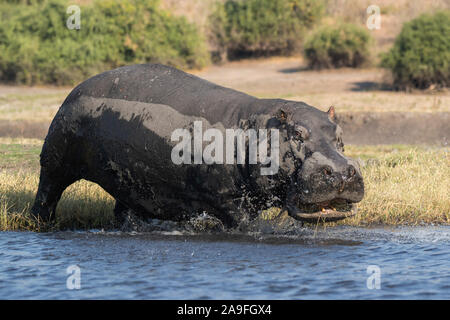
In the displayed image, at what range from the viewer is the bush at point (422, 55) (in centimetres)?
2086

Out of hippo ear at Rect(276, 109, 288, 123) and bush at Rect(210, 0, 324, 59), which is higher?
bush at Rect(210, 0, 324, 59)

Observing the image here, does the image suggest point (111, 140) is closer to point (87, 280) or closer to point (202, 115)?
point (202, 115)

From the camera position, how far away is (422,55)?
21250mm

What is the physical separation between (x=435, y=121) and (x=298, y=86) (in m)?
5.29

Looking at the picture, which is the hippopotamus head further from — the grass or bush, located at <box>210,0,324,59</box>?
bush, located at <box>210,0,324,59</box>

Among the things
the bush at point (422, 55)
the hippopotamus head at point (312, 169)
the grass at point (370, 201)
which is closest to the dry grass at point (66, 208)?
the grass at point (370, 201)

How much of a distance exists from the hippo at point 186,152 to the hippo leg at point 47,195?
0.02 m

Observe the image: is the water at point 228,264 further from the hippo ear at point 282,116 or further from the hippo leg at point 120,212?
the hippo ear at point 282,116

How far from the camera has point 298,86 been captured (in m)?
22.5

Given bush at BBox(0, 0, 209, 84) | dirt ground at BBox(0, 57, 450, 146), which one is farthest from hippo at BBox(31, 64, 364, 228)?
bush at BBox(0, 0, 209, 84)

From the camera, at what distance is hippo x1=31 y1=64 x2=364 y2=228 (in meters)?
6.93

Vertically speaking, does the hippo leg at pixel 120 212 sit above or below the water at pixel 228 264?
above

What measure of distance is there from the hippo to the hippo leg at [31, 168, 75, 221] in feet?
0.08
